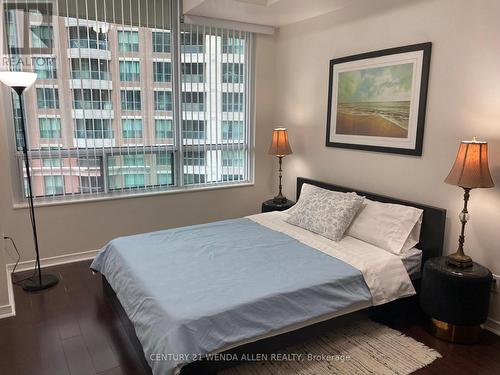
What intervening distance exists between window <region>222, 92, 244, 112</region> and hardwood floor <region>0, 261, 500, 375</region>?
238 cm

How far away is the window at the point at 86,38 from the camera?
3.47 metres

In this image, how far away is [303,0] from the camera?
335cm

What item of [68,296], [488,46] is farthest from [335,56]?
[68,296]

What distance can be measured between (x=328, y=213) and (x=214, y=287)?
Answer: 1320 millimetres

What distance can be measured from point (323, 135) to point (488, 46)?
5.58ft

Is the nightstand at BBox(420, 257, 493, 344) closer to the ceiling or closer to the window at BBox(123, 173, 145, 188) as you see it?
the ceiling

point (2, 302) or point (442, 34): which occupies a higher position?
point (442, 34)

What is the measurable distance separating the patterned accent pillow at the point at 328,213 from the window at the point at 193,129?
1.49 meters

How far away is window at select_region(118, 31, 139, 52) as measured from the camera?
145 inches

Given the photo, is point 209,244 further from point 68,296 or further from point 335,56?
point 335,56

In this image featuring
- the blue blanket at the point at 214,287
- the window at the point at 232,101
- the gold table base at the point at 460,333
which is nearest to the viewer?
the blue blanket at the point at 214,287

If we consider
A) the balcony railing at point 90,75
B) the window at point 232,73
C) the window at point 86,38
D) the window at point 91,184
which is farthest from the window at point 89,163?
the window at point 232,73

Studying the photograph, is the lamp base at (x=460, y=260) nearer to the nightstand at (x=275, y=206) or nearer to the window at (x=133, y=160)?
the nightstand at (x=275, y=206)

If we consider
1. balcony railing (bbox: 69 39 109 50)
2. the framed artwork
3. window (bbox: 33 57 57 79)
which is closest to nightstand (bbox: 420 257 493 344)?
the framed artwork
